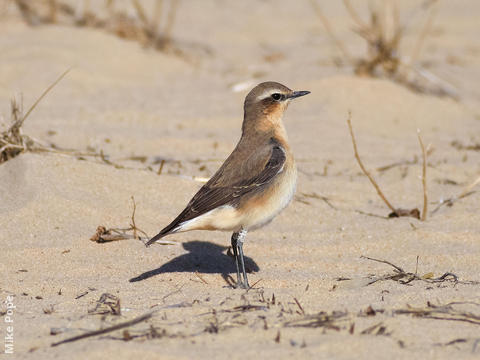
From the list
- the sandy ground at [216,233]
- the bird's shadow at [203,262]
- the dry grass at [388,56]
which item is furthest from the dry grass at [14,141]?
the dry grass at [388,56]

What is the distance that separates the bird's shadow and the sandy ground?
0.02 m

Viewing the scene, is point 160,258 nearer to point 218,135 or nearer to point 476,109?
point 218,135

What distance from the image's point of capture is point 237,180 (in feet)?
16.3

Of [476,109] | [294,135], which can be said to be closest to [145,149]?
[294,135]

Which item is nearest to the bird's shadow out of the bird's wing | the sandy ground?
the sandy ground

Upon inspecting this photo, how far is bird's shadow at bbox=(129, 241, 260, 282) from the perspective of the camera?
16.7 ft

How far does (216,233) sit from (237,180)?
1.13m

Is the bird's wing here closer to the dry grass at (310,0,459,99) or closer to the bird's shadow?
the bird's shadow

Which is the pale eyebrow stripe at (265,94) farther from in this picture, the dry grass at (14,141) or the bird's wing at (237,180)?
the dry grass at (14,141)

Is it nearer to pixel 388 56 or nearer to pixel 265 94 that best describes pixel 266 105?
pixel 265 94

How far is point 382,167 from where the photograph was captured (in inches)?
297

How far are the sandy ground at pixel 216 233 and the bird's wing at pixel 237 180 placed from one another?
0.54m

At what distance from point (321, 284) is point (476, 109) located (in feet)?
20.7

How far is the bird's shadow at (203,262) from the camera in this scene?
5.10 metres
